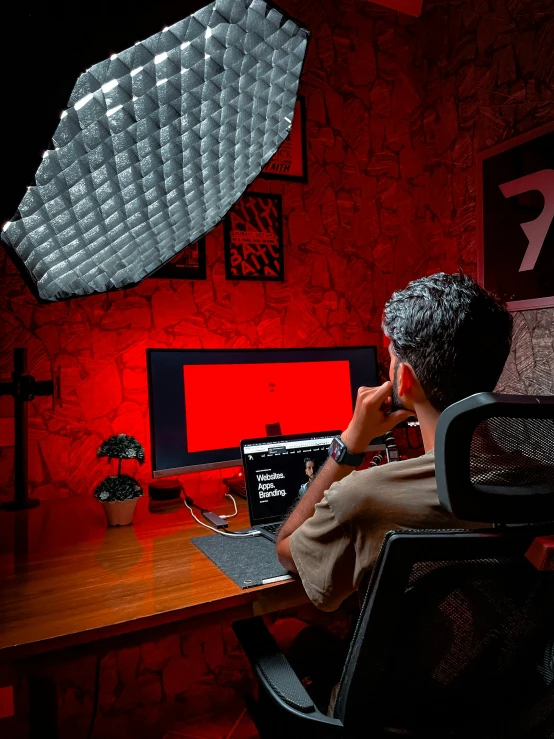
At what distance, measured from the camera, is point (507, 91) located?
1999 millimetres

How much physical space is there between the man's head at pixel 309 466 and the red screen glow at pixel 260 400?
0.61ft

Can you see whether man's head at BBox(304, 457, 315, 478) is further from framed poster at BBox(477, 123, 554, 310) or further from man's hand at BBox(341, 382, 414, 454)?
framed poster at BBox(477, 123, 554, 310)

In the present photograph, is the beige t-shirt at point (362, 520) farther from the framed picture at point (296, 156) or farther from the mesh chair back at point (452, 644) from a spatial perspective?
the framed picture at point (296, 156)

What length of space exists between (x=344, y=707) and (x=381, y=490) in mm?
335

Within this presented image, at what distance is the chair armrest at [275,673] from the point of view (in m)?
0.91

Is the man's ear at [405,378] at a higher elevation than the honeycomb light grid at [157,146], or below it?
below

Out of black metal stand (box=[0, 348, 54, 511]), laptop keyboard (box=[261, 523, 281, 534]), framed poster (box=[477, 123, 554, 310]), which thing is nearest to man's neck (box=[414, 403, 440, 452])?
laptop keyboard (box=[261, 523, 281, 534])

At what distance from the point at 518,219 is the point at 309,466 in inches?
46.9

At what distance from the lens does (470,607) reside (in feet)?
2.33

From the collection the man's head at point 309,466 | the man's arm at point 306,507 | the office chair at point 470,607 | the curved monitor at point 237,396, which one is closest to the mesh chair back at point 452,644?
the office chair at point 470,607

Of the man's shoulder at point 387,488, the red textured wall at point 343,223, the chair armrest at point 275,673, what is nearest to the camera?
the man's shoulder at point 387,488

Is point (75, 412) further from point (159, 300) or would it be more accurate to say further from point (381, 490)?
point (381, 490)

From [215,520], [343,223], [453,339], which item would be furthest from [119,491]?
[343,223]

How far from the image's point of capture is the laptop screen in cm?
153
